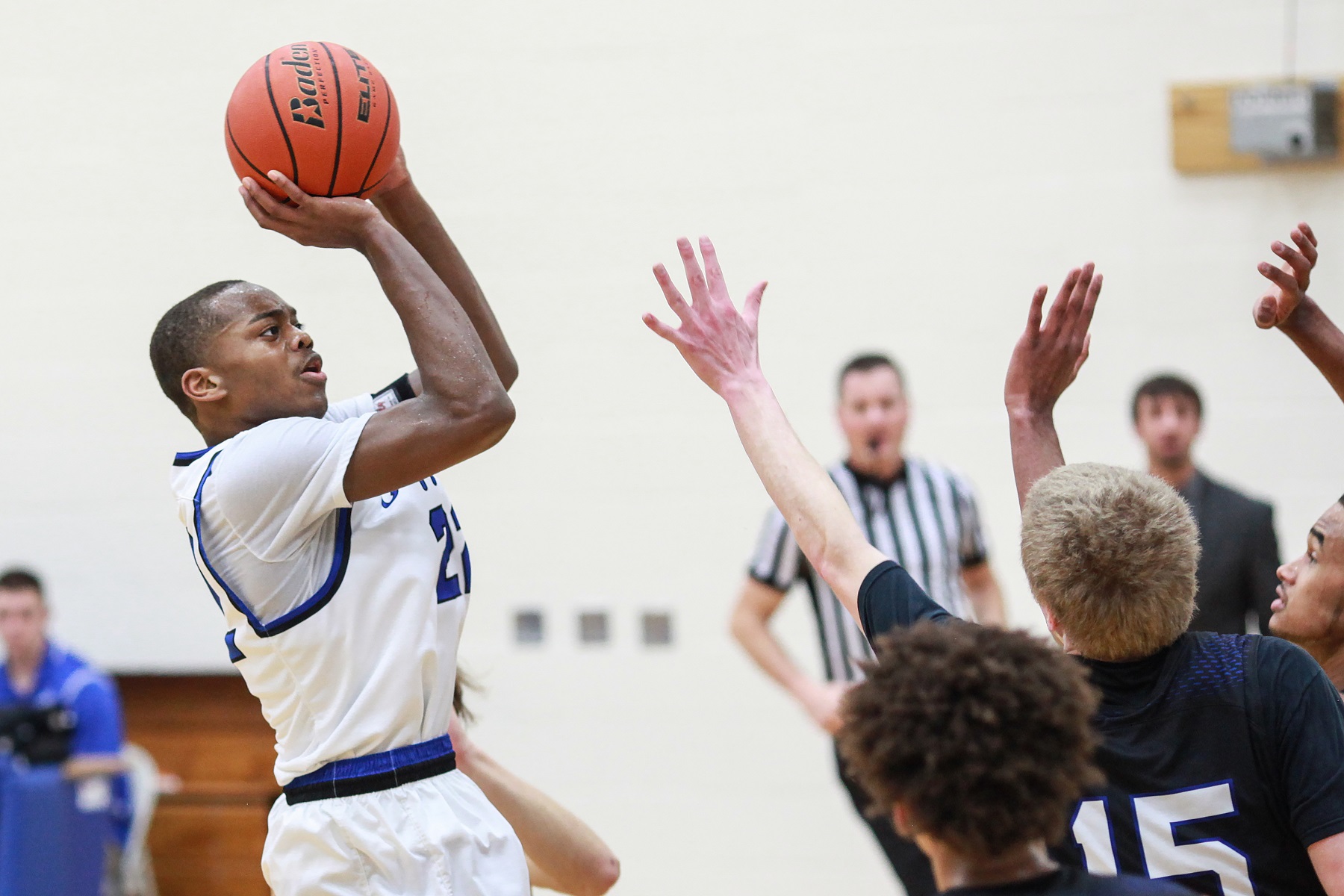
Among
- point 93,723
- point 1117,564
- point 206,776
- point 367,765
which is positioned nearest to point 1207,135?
point 1117,564

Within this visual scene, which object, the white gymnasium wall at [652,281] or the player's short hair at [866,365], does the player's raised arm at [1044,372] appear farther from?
the white gymnasium wall at [652,281]

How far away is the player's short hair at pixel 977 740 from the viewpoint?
4.90 ft

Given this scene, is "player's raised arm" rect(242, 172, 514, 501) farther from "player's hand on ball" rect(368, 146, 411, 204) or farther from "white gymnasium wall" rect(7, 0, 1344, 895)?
"white gymnasium wall" rect(7, 0, 1344, 895)

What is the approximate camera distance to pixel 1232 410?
203 inches

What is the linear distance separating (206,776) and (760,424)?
15.2 ft

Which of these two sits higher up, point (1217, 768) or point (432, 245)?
point (432, 245)

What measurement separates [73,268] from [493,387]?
448cm

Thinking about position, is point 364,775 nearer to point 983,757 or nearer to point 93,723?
point 983,757

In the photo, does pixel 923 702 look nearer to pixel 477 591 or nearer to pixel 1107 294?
pixel 1107 294

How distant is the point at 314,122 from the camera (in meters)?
2.45

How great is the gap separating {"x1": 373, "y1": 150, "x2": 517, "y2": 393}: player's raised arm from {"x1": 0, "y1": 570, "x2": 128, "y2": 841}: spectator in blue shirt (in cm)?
383

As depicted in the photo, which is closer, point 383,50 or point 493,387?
point 493,387

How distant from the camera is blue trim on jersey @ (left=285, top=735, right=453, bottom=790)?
7.84 feet

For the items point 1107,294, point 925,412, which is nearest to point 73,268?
point 925,412
